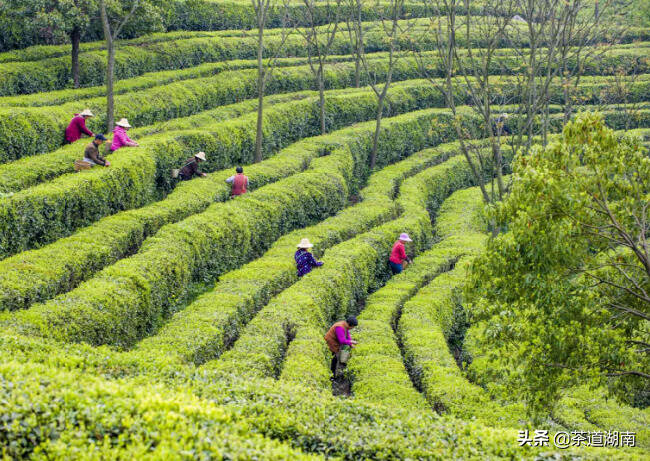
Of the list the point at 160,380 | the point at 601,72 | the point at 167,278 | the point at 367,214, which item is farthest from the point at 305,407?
the point at 601,72

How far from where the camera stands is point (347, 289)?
1980cm

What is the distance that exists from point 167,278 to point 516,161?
9328 millimetres

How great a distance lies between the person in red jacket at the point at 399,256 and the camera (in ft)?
73.2

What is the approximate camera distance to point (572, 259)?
35.8 ft

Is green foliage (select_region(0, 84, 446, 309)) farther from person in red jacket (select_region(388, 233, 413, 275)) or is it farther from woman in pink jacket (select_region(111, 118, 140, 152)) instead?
person in red jacket (select_region(388, 233, 413, 275))

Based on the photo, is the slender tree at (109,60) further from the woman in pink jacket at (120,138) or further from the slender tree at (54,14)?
the slender tree at (54,14)

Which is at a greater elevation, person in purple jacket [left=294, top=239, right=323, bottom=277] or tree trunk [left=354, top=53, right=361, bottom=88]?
tree trunk [left=354, top=53, right=361, bottom=88]

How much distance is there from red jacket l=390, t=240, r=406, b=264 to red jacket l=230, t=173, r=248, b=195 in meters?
5.83

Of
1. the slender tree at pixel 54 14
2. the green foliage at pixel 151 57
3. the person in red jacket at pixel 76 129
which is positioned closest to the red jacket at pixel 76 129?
the person in red jacket at pixel 76 129

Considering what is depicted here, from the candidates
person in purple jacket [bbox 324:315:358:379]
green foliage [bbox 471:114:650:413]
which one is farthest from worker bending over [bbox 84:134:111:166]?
green foliage [bbox 471:114:650:413]

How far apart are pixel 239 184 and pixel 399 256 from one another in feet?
20.7

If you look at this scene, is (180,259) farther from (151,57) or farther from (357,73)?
(357,73)

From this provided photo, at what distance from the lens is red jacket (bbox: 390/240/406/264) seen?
22297 mm

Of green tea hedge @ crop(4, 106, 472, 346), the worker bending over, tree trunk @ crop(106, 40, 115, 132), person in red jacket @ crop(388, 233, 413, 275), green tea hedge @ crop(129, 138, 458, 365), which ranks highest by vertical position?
tree trunk @ crop(106, 40, 115, 132)
